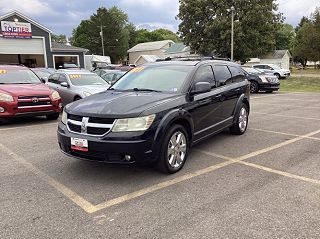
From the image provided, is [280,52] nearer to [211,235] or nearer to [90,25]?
[90,25]

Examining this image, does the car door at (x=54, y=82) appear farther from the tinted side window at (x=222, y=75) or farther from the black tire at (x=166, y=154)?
the black tire at (x=166, y=154)

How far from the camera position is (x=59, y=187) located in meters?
4.39

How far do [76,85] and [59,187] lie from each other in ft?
23.2

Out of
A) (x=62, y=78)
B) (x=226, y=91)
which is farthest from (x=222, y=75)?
(x=62, y=78)

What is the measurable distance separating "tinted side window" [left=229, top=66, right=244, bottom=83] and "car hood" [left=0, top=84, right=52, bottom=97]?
197 inches

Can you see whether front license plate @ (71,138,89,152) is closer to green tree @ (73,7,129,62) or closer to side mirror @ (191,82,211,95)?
side mirror @ (191,82,211,95)

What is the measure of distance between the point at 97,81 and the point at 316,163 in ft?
26.7

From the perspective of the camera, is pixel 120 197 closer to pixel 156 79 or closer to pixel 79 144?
pixel 79 144

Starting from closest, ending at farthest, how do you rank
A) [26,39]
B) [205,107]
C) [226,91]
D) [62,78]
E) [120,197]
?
1. [120,197]
2. [205,107]
3. [226,91]
4. [62,78]
5. [26,39]

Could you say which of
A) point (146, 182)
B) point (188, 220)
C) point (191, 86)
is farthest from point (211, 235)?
point (191, 86)

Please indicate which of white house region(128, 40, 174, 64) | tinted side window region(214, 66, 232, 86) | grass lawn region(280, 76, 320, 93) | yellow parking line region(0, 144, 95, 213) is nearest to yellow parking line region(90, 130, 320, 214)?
yellow parking line region(0, 144, 95, 213)

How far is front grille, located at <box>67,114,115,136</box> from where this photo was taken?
171 inches

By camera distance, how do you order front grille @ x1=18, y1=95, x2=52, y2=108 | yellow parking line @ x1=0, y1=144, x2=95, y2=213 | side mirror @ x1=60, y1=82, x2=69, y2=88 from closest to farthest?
yellow parking line @ x1=0, y1=144, x2=95, y2=213, front grille @ x1=18, y1=95, x2=52, y2=108, side mirror @ x1=60, y1=82, x2=69, y2=88

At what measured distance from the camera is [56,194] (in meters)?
4.16
